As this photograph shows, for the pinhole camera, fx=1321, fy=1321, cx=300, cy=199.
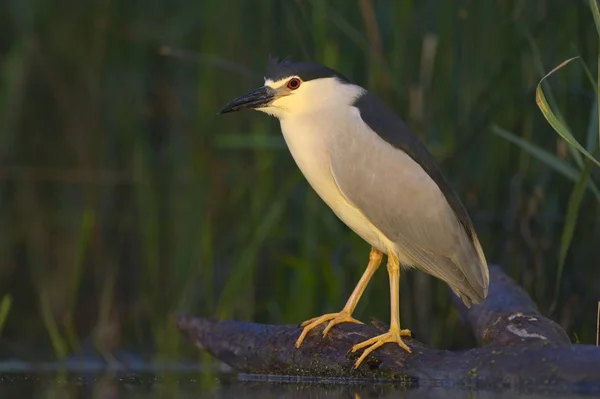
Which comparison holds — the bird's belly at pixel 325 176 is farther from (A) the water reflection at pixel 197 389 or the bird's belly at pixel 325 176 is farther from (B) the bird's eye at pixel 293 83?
(A) the water reflection at pixel 197 389

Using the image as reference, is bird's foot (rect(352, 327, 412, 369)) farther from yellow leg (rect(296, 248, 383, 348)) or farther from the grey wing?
the grey wing

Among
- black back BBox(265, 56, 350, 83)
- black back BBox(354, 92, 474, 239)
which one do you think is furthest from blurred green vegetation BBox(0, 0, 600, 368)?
black back BBox(265, 56, 350, 83)

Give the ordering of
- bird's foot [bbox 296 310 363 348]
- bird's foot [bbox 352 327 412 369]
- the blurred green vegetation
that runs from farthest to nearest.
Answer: the blurred green vegetation → bird's foot [bbox 296 310 363 348] → bird's foot [bbox 352 327 412 369]

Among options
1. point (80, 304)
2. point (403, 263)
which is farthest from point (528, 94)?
point (80, 304)

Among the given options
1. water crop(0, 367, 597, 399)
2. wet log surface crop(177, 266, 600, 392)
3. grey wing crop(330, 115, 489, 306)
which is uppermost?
grey wing crop(330, 115, 489, 306)

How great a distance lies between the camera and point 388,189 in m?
5.82

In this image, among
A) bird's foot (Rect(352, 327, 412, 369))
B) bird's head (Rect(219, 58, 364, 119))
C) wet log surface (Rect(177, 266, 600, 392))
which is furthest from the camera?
bird's head (Rect(219, 58, 364, 119))

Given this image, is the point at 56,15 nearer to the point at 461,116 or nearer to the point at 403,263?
the point at 461,116

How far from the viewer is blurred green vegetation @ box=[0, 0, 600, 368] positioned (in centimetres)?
677

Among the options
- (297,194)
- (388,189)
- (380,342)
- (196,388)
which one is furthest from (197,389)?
(297,194)

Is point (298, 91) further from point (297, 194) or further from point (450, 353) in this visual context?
point (297, 194)

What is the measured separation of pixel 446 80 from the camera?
7059 millimetres

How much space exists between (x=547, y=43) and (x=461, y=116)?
0.63 m

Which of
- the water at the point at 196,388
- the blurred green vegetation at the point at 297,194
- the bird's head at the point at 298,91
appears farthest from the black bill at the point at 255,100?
the water at the point at 196,388
